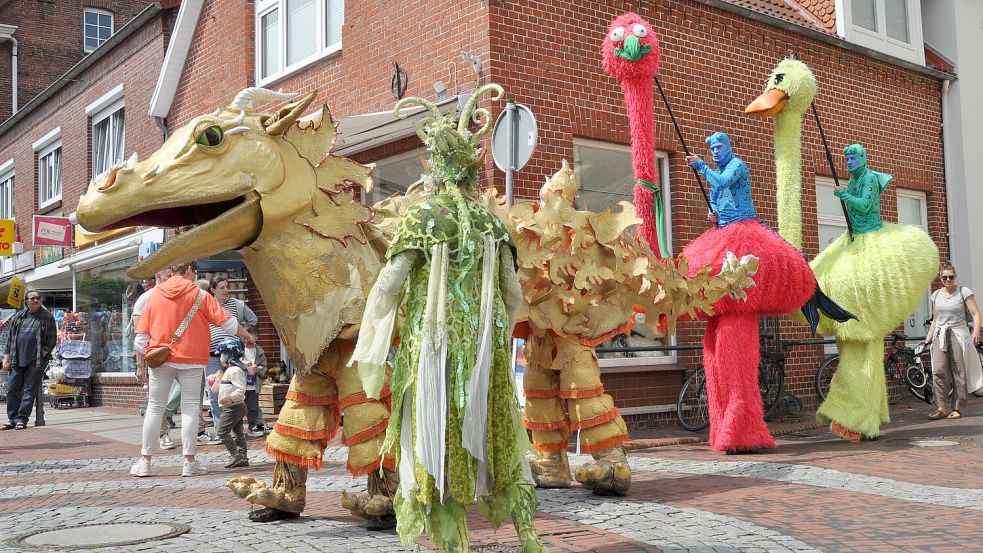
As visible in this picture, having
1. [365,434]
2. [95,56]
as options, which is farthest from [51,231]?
[365,434]

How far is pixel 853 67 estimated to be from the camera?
13055mm

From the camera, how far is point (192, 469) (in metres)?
7.63

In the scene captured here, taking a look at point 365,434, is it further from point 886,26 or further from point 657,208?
point 886,26

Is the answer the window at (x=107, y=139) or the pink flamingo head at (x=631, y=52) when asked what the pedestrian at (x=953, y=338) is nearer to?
the pink flamingo head at (x=631, y=52)

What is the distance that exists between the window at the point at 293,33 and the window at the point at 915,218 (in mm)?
8452

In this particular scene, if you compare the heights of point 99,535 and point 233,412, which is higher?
point 233,412

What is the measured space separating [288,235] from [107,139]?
1361cm

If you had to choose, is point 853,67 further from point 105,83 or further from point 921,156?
point 105,83

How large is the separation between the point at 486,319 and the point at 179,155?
6.44 feet

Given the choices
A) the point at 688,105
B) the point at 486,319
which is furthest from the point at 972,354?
the point at 486,319

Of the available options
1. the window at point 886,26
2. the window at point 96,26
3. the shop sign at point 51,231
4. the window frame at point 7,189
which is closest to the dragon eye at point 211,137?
the window at point 886,26

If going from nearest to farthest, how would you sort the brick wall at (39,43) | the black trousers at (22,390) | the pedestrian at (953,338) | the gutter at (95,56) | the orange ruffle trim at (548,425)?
the orange ruffle trim at (548,425) < the pedestrian at (953,338) < the black trousers at (22,390) < the gutter at (95,56) < the brick wall at (39,43)

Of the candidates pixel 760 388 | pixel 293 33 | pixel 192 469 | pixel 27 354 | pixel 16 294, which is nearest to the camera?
pixel 192 469

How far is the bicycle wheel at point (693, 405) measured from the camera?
987cm
